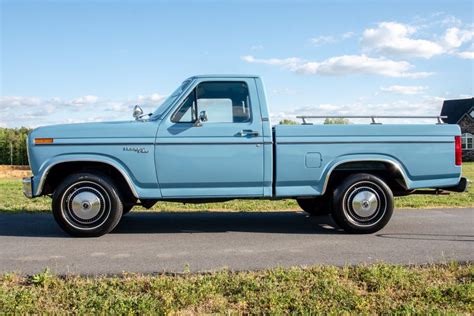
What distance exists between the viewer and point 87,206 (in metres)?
6.39

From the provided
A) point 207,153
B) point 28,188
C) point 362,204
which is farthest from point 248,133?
point 28,188

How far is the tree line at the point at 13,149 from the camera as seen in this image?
7338 centimetres

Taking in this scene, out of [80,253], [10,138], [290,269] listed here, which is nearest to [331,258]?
[290,269]

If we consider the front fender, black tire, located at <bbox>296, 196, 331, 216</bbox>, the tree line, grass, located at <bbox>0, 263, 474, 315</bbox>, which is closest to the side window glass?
the front fender

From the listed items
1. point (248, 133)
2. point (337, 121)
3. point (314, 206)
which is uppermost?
point (337, 121)

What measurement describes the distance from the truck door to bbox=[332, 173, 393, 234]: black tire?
1.15m

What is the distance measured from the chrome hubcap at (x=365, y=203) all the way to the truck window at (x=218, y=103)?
189cm

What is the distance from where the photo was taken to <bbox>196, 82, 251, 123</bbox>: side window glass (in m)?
6.61

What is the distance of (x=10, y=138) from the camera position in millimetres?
74562

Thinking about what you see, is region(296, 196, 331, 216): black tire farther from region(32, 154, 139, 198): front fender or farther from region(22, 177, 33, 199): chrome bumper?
region(22, 177, 33, 199): chrome bumper

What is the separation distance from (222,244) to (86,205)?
193 cm

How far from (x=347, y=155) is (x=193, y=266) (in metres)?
2.79

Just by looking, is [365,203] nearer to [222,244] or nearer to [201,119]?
[222,244]

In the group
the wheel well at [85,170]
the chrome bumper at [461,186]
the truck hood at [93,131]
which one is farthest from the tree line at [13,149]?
the chrome bumper at [461,186]
